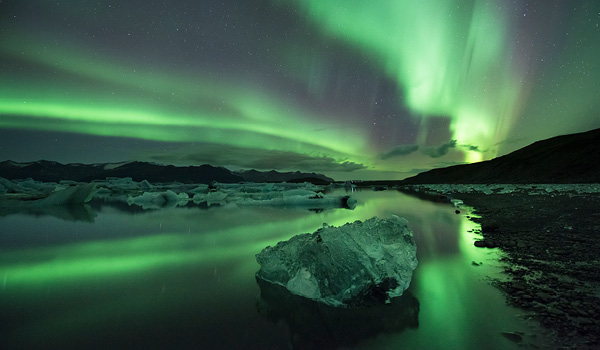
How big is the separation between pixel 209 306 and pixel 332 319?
179cm

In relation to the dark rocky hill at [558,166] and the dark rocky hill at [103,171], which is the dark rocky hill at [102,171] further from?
the dark rocky hill at [558,166]

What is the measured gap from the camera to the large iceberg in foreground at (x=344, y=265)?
3.78m

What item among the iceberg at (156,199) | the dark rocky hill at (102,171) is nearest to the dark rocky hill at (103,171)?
the dark rocky hill at (102,171)

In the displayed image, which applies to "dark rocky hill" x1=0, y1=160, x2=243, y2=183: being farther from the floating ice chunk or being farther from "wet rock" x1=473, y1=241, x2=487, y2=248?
"wet rock" x1=473, y1=241, x2=487, y2=248

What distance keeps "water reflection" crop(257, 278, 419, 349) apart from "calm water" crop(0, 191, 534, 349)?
0.01m

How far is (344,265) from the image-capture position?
3.96m

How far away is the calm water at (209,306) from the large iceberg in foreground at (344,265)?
0.22m

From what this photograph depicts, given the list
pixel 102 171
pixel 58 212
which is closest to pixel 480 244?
pixel 58 212

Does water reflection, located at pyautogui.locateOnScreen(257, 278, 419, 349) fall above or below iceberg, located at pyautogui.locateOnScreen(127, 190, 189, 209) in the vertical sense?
above

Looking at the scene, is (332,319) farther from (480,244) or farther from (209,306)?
(480,244)

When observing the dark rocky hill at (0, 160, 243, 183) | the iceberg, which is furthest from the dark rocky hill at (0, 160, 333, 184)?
the iceberg

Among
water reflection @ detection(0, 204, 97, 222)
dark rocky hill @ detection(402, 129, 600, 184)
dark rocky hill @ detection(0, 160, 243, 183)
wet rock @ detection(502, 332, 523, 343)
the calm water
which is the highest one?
dark rocky hill @ detection(402, 129, 600, 184)

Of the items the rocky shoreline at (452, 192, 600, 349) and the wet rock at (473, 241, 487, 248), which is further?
the wet rock at (473, 241, 487, 248)

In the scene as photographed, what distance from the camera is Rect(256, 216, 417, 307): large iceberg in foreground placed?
3.78m
